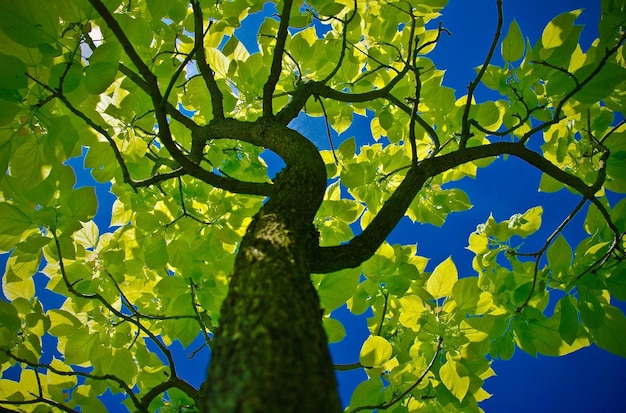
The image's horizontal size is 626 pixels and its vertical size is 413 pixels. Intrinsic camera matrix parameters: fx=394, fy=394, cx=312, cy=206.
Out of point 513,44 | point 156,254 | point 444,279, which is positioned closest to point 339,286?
point 444,279

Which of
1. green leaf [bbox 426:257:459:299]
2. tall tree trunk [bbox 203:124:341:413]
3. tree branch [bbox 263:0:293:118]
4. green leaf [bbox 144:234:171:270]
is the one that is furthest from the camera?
green leaf [bbox 144:234:171:270]

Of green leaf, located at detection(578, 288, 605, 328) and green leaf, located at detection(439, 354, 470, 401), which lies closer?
green leaf, located at detection(578, 288, 605, 328)

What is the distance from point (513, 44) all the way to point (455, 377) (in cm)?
147

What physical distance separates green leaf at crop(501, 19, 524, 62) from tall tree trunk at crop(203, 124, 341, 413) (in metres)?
1.46

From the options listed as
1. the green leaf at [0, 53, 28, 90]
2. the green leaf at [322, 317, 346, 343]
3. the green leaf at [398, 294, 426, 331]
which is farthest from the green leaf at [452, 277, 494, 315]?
the green leaf at [0, 53, 28, 90]

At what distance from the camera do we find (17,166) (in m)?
1.47

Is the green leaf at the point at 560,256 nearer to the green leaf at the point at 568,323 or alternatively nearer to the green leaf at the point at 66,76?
the green leaf at the point at 568,323

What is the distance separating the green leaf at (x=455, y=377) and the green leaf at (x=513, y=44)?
4.48ft

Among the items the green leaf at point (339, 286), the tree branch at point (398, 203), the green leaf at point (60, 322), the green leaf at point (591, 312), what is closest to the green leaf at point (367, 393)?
the green leaf at point (339, 286)

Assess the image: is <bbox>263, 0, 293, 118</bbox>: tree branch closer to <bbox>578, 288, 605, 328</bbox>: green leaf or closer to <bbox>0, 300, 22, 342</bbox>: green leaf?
<bbox>0, 300, 22, 342</bbox>: green leaf

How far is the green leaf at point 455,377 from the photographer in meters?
1.64

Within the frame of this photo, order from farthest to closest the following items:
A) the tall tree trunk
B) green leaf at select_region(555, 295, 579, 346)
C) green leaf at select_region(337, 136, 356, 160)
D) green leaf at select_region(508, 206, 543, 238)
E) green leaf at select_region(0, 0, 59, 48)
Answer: green leaf at select_region(337, 136, 356, 160) < green leaf at select_region(508, 206, 543, 238) < green leaf at select_region(555, 295, 579, 346) < green leaf at select_region(0, 0, 59, 48) < the tall tree trunk

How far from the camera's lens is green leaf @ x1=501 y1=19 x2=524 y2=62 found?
174cm

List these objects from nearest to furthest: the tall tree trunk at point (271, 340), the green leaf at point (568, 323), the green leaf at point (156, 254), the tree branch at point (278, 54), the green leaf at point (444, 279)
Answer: the tall tree trunk at point (271, 340), the green leaf at point (568, 323), the tree branch at point (278, 54), the green leaf at point (444, 279), the green leaf at point (156, 254)
